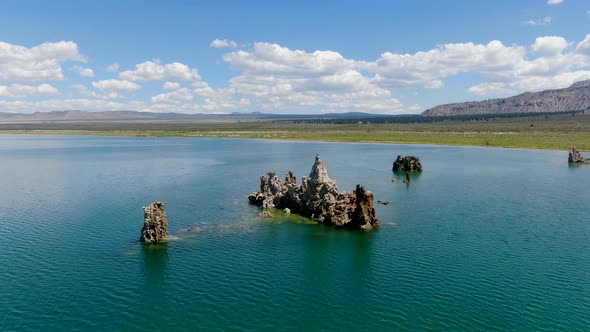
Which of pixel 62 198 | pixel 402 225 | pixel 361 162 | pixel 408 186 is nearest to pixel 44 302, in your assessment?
pixel 402 225

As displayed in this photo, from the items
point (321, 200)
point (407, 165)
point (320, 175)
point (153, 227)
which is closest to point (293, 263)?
point (153, 227)

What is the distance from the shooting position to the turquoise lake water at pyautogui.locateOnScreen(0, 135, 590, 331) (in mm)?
39219

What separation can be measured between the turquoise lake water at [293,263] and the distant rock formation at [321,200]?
2775 mm

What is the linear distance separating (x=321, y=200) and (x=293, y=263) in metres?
21.4

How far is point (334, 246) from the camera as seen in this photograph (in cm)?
5894

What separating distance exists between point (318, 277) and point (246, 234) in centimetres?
1810

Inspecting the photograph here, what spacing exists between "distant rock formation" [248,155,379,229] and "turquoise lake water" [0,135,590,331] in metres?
2.78

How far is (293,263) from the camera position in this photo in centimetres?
5212

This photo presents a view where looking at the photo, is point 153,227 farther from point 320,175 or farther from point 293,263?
point 320,175

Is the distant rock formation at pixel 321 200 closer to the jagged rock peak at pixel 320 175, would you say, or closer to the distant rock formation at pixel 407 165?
the jagged rock peak at pixel 320 175

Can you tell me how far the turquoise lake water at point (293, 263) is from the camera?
39.2 meters

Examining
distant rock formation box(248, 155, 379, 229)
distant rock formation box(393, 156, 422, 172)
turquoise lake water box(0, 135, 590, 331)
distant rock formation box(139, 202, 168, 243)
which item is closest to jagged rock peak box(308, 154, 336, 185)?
distant rock formation box(248, 155, 379, 229)

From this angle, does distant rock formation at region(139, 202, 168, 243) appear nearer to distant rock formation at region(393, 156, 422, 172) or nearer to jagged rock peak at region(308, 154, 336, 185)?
jagged rock peak at region(308, 154, 336, 185)

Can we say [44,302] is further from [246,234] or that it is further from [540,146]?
[540,146]
